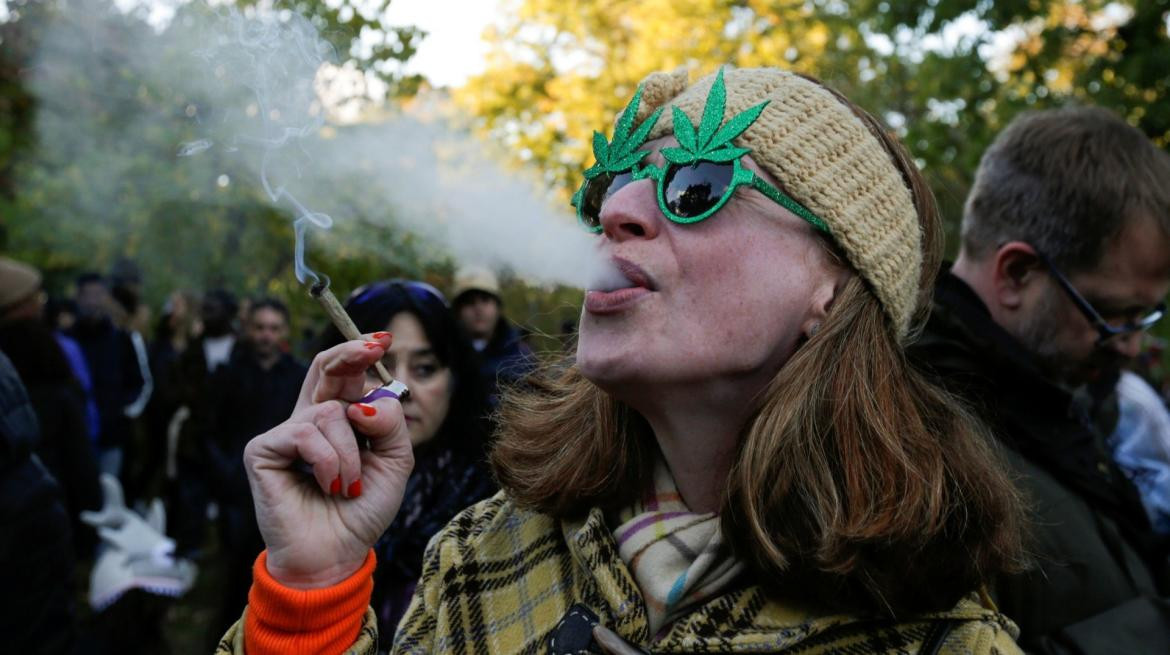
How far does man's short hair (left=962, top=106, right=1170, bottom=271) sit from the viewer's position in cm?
244

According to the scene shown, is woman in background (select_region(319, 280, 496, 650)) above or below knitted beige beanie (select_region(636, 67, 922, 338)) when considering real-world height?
below

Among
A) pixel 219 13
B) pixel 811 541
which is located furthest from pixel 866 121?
pixel 219 13

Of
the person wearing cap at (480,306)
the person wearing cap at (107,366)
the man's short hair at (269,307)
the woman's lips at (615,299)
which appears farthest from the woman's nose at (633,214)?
the person wearing cap at (107,366)

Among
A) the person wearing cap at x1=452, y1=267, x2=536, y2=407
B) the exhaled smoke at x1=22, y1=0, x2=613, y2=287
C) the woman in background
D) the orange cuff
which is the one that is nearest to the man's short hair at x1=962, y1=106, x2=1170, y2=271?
the exhaled smoke at x1=22, y1=0, x2=613, y2=287

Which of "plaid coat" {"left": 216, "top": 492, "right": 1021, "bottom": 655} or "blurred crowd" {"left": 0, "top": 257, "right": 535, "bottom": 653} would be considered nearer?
"plaid coat" {"left": 216, "top": 492, "right": 1021, "bottom": 655}

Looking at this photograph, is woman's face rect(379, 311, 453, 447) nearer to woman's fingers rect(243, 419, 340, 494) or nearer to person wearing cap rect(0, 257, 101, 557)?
woman's fingers rect(243, 419, 340, 494)

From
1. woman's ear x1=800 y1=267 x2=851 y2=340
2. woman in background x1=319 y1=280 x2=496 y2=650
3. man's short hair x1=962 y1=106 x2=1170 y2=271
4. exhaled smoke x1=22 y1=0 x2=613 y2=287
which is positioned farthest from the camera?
woman in background x1=319 y1=280 x2=496 y2=650

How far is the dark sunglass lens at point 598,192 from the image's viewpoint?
1.87 metres

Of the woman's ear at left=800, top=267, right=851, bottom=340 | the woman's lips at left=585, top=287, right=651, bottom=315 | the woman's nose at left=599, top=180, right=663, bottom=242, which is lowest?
the woman's ear at left=800, top=267, right=851, bottom=340

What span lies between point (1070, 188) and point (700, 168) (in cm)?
128

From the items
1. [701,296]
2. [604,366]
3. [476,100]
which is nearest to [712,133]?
[701,296]

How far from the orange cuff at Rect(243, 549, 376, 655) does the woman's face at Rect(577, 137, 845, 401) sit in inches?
24.1

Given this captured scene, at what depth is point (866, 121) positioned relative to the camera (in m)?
1.95

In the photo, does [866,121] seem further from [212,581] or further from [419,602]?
[212,581]
